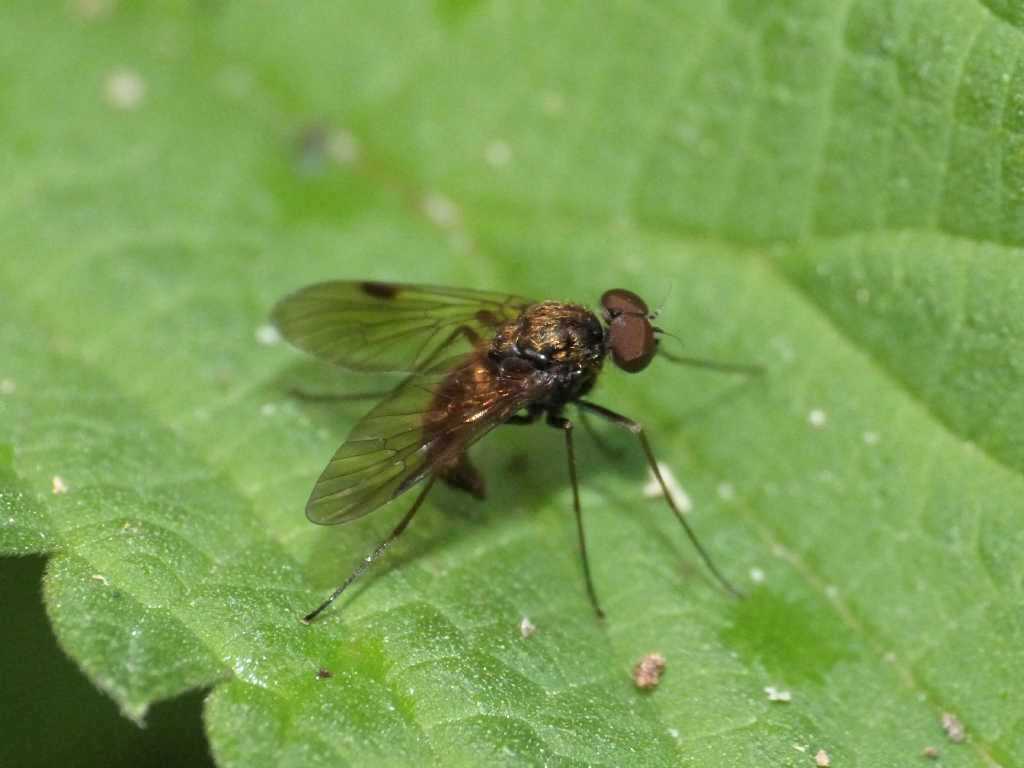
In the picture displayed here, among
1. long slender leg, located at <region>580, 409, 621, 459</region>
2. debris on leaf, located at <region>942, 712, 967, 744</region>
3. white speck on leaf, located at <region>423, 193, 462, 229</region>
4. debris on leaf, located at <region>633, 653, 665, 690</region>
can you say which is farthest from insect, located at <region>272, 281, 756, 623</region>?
debris on leaf, located at <region>942, 712, 967, 744</region>

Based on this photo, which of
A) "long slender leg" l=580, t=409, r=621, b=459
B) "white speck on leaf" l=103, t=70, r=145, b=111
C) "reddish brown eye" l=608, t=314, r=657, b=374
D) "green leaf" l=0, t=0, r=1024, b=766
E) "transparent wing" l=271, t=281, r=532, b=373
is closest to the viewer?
"green leaf" l=0, t=0, r=1024, b=766

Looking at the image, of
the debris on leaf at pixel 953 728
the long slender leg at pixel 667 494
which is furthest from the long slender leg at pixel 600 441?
the debris on leaf at pixel 953 728

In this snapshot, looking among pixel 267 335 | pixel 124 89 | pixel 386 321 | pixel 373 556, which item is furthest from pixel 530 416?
pixel 124 89

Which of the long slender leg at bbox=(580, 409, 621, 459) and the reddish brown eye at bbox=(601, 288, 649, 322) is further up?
the reddish brown eye at bbox=(601, 288, 649, 322)

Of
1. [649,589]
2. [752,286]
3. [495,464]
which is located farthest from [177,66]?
[649,589]

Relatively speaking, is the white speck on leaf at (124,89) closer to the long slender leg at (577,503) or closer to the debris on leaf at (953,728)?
the long slender leg at (577,503)

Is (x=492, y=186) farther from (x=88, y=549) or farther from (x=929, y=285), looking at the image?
(x=88, y=549)

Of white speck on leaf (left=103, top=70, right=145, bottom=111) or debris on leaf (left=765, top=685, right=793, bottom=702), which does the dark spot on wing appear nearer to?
white speck on leaf (left=103, top=70, right=145, bottom=111)
